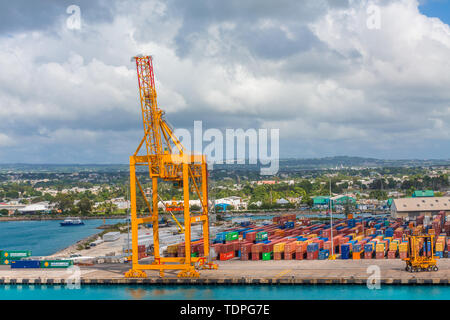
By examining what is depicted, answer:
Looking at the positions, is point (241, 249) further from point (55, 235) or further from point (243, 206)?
point (243, 206)

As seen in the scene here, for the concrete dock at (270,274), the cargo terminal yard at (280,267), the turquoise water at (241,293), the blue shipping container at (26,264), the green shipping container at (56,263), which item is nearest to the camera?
the turquoise water at (241,293)

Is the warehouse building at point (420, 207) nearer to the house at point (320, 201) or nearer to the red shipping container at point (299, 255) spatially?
the red shipping container at point (299, 255)

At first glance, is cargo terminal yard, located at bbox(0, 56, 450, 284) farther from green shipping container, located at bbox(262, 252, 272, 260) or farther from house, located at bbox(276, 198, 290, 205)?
house, located at bbox(276, 198, 290, 205)

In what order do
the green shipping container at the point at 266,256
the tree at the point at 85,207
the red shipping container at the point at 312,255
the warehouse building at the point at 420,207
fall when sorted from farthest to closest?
1. the tree at the point at 85,207
2. the warehouse building at the point at 420,207
3. the green shipping container at the point at 266,256
4. the red shipping container at the point at 312,255

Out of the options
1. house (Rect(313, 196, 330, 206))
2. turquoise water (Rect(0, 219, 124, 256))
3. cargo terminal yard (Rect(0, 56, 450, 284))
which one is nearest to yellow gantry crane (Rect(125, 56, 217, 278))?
cargo terminal yard (Rect(0, 56, 450, 284))

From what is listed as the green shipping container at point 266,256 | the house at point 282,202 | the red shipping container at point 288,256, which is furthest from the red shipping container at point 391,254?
the house at point 282,202

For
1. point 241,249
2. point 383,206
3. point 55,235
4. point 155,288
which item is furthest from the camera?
point 383,206

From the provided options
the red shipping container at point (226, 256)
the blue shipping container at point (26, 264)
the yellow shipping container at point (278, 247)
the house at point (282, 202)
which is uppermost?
the yellow shipping container at point (278, 247)
